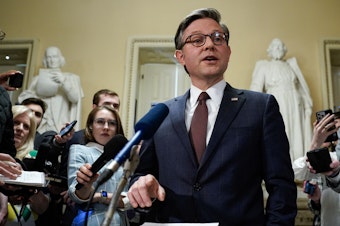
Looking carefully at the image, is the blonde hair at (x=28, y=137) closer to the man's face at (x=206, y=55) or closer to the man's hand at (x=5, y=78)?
the man's hand at (x=5, y=78)

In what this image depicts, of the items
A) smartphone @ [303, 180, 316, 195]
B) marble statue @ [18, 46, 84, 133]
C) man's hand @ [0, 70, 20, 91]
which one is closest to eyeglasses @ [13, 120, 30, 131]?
man's hand @ [0, 70, 20, 91]

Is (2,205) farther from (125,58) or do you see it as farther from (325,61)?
(325,61)

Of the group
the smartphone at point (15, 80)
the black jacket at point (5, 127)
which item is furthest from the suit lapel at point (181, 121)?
the smartphone at point (15, 80)

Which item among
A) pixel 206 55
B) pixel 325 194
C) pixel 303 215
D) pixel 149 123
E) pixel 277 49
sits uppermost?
pixel 277 49

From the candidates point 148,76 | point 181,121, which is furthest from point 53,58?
point 181,121

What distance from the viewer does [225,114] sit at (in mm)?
1491

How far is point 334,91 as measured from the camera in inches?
253

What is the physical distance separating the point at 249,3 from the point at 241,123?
213 inches

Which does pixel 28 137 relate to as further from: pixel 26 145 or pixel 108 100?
pixel 108 100

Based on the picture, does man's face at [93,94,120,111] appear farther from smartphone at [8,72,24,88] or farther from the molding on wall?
the molding on wall

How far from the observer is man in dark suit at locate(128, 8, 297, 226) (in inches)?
53.0

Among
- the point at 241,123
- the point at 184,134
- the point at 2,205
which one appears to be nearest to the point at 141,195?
the point at 184,134

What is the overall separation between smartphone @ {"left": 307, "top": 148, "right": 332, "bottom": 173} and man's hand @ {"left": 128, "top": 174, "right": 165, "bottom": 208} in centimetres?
133

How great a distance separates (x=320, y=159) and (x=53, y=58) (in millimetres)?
4401
